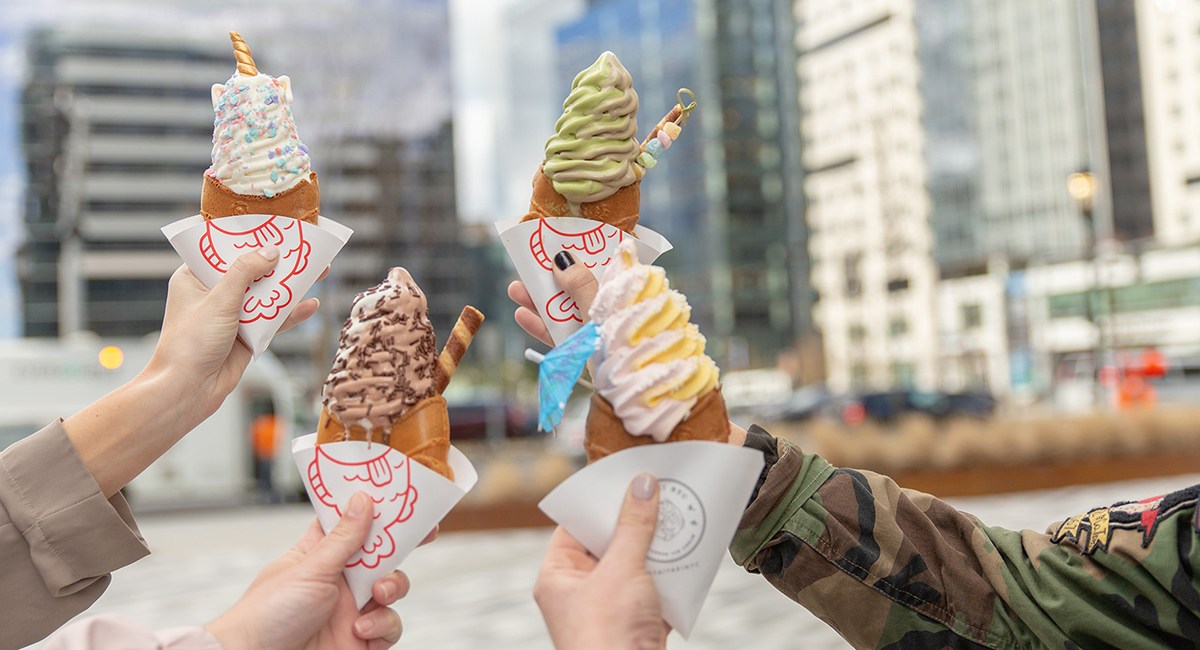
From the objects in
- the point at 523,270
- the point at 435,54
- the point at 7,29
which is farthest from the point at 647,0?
the point at 523,270

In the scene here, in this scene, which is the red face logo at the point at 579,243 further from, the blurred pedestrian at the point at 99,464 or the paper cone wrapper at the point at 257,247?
the blurred pedestrian at the point at 99,464

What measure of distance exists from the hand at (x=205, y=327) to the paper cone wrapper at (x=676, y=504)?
787 mm

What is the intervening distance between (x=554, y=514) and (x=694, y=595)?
246mm

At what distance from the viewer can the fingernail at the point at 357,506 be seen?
1.64 meters

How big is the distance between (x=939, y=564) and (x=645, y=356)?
771 mm

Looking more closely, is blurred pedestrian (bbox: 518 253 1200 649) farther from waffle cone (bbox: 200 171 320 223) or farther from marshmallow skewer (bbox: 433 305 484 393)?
waffle cone (bbox: 200 171 320 223)

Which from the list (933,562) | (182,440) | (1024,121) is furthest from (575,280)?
(1024,121)

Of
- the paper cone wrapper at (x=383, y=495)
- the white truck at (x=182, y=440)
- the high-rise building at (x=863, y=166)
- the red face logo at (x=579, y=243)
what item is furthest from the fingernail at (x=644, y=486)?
the high-rise building at (x=863, y=166)

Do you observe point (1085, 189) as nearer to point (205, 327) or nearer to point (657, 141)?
point (657, 141)

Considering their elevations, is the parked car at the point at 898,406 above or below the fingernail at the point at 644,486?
below

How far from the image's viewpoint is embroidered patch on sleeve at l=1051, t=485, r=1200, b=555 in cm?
169

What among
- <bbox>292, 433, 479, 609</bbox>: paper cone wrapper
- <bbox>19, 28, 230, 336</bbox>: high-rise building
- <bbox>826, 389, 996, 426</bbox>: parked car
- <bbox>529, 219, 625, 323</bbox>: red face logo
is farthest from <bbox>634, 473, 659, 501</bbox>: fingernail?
<bbox>19, 28, 230, 336</bbox>: high-rise building

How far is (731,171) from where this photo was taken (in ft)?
145

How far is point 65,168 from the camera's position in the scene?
49.8ft
